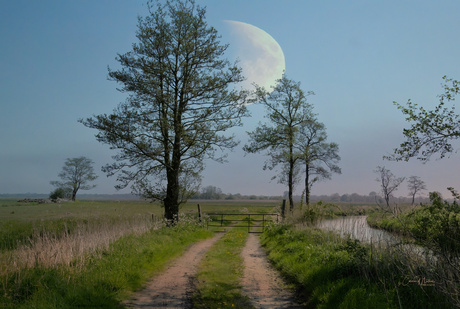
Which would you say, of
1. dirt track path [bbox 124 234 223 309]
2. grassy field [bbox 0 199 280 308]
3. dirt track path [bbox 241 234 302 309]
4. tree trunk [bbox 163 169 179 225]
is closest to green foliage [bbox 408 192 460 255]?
dirt track path [bbox 241 234 302 309]

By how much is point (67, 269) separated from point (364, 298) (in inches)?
277

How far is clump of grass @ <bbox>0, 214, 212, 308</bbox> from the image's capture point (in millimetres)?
6426

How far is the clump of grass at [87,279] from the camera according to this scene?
21.1ft

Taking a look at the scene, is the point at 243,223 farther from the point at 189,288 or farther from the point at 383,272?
the point at 383,272

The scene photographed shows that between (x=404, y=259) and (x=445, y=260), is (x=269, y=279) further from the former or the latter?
(x=445, y=260)

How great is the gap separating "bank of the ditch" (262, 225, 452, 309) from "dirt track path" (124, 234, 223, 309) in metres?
3.06

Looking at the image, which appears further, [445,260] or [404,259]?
[404,259]

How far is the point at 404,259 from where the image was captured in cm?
729

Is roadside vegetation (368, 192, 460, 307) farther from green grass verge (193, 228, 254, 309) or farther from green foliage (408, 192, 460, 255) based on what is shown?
green grass verge (193, 228, 254, 309)

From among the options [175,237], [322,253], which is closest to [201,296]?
[322,253]

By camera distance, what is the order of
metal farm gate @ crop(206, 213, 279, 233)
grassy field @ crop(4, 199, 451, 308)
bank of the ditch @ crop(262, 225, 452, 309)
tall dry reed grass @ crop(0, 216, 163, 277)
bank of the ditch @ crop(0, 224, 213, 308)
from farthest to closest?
metal farm gate @ crop(206, 213, 279, 233) < tall dry reed grass @ crop(0, 216, 163, 277) < bank of the ditch @ crop(0, 224, 213, 308) < grassy field @ crop(4, 199, 451, 308) < bank of the ditch @ crop(262, 225, 452, 309)

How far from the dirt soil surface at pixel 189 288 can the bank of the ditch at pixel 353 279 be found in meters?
0.53

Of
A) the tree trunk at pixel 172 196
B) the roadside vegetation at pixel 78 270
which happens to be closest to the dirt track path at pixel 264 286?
the roadside vegetation at pixel 78 270

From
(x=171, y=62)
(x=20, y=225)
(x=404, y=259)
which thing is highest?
(x=171, y=62)
